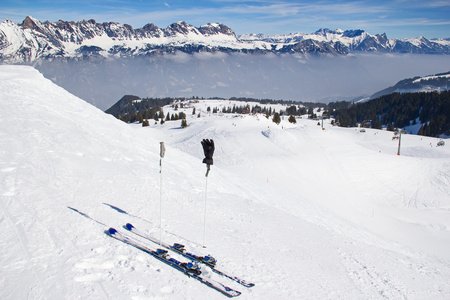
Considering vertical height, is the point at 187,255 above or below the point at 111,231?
below

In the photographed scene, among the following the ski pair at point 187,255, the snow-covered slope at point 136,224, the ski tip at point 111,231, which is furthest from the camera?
the ski tip at point 111,231

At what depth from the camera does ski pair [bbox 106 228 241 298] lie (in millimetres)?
7238

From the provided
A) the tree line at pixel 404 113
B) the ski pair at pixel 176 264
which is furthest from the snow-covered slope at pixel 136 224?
the tree line at pixel 404 113

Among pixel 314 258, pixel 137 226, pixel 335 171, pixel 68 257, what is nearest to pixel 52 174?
pixel 137 226

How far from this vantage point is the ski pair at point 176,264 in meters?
7.24

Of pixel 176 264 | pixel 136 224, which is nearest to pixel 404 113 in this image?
pixel 136 224

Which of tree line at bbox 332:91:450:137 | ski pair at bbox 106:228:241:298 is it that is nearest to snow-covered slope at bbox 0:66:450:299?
ski pair at bbox 106:228:241:298

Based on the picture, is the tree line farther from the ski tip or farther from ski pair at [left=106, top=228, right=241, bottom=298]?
the ski tip

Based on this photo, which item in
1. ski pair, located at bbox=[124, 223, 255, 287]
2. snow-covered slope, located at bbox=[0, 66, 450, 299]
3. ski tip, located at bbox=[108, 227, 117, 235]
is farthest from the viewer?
ski tip, located at bbox=[108, 227, 117, 235]

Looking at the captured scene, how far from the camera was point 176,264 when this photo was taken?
7.86 meters

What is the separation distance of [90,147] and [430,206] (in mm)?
34895

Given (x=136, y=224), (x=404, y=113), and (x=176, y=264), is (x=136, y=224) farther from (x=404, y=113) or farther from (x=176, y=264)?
(x=404, y=113)

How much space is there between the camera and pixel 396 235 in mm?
23109

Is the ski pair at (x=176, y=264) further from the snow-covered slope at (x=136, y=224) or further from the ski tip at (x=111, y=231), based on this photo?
the snow-covered slope at (x=136, y=224)
